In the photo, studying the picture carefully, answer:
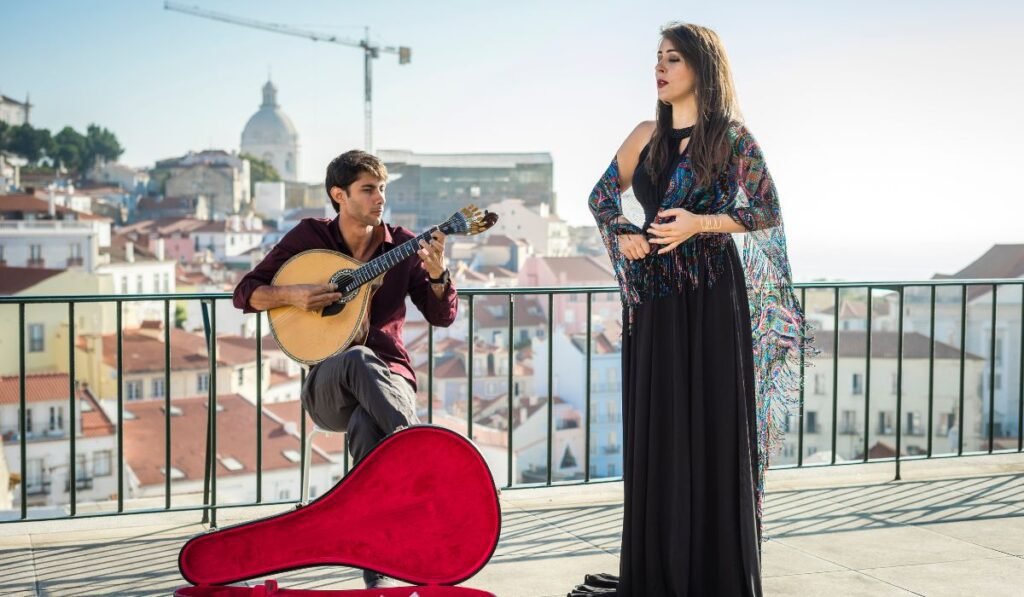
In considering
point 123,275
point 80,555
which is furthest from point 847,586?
point 123,275

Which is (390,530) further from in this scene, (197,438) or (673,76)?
(197,438)

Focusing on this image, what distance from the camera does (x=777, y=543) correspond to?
3.54 metres

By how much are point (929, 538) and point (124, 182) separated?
110236 mm

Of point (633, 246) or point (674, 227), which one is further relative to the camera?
point (633, 246)

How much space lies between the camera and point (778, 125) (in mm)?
70125

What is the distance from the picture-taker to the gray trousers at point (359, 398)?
2.79 m

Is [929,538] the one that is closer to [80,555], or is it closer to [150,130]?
[80,555]

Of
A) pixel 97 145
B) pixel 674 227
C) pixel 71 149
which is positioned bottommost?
pixel 674 227

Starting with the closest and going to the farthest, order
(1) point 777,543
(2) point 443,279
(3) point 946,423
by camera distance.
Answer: (2) point 443,279, (1) point 777,543, (3) point 946,423

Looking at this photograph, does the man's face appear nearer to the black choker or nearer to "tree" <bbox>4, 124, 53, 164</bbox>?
the black choker

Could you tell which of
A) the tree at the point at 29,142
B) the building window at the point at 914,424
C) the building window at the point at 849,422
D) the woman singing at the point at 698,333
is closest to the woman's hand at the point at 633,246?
the woman singing at the point at 698,333

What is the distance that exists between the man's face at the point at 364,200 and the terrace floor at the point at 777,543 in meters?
1.00

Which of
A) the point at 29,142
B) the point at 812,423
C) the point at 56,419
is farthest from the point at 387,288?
the point at 29,142

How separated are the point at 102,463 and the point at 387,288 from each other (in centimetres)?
5569
